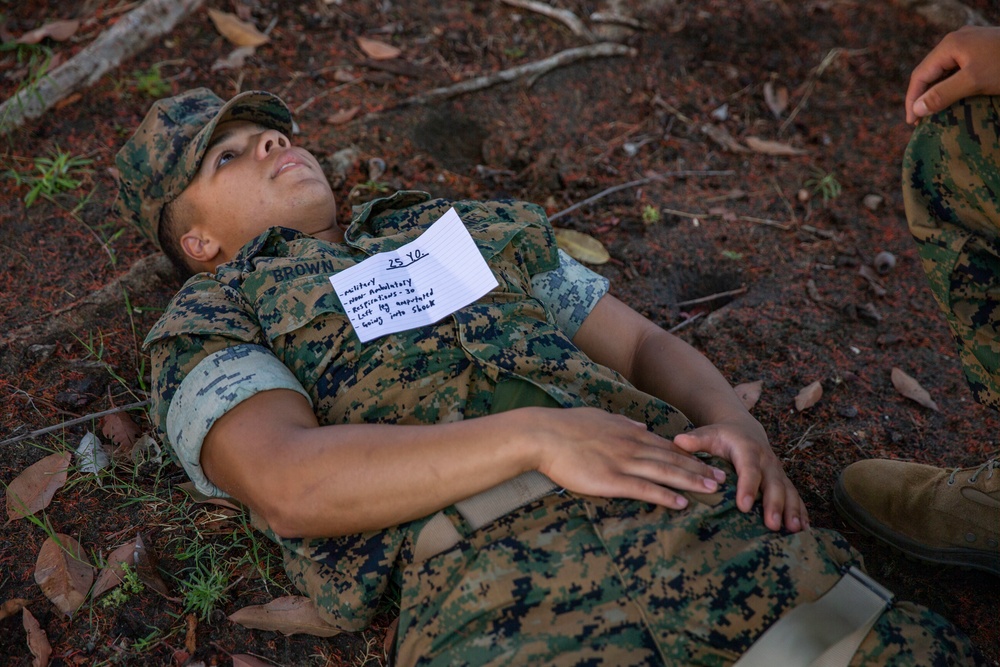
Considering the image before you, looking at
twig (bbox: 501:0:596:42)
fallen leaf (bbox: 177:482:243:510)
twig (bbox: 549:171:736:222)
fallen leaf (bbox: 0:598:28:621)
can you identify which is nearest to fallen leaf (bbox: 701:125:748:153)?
twig (bbox: 549:171:736:222)

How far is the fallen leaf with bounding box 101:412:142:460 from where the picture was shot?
254cm

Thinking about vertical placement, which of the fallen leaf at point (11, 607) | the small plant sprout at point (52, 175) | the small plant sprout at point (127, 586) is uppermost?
the small plant sprout at point (52, 175)

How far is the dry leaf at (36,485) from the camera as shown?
7.50 feet

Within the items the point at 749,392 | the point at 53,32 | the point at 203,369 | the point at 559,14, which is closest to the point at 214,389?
the point at 203,369

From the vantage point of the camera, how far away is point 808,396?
2.88m

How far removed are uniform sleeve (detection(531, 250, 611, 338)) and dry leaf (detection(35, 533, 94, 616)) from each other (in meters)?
1.65

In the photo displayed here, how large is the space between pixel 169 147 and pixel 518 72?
2.11m

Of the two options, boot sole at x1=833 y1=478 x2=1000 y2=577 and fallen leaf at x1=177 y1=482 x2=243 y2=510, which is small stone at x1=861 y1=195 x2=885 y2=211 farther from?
fallen leaf at x1=177 y1=482 x2=243 y2=510

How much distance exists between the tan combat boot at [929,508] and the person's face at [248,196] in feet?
6.70

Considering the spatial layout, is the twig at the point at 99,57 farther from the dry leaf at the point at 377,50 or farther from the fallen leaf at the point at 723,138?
the fallen leaf at the point at 723,138

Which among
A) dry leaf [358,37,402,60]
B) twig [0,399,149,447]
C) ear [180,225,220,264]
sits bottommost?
twig [0,399,149,447]

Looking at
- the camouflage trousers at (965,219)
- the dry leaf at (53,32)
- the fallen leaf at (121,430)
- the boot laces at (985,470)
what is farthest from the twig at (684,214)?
the dry leaf at (53,32)

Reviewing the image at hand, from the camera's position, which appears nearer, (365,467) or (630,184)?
(365,467)

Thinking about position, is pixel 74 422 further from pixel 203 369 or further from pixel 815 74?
pixel 815 74
